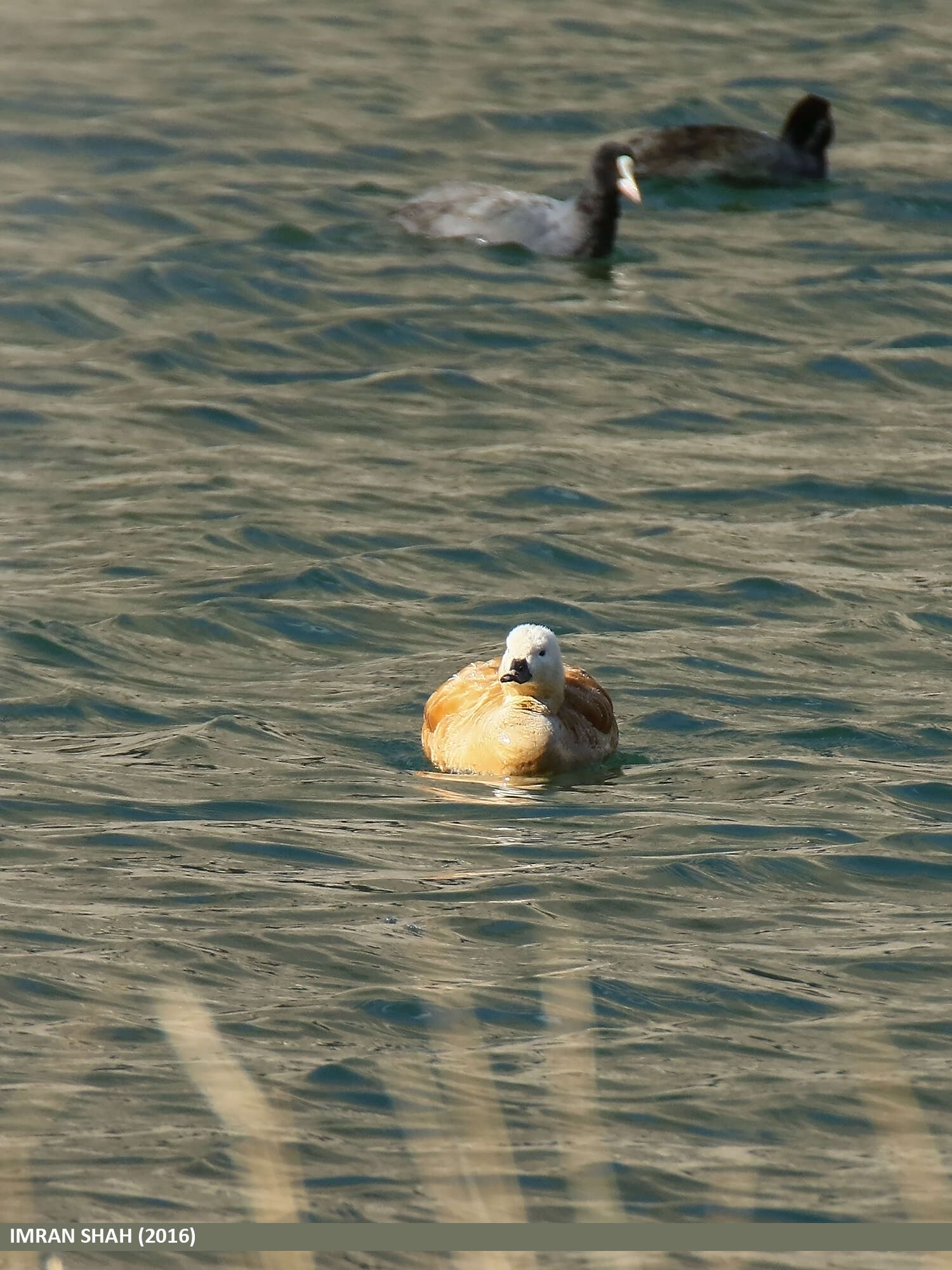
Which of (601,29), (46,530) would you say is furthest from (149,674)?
(601,29)

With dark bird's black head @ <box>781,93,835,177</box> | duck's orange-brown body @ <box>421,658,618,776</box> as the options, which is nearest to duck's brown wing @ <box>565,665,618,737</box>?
duck's orange-brown body @ <box>421,658,618,776</box>

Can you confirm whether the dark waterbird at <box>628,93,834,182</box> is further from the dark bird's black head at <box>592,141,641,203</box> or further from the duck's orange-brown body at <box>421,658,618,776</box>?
the duck's orange-brown body at <box>421,658,618,776</box>

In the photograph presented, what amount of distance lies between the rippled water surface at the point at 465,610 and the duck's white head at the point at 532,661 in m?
0.53

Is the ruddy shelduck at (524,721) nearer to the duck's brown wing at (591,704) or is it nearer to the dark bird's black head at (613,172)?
the duck's brown wing at (591,704)

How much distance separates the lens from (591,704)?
11.0 m

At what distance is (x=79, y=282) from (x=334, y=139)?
4.92 meters

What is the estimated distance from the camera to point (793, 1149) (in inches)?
251

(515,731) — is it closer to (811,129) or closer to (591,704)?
(591,704)

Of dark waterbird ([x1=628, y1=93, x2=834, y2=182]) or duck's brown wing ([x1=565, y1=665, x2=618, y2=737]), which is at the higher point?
dark waterbird ([x1=628, y1=93, x2=834, y2=182])

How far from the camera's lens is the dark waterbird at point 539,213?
19.8 m

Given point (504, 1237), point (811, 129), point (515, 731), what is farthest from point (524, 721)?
point (811, 129)

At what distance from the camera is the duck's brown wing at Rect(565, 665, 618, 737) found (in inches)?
432

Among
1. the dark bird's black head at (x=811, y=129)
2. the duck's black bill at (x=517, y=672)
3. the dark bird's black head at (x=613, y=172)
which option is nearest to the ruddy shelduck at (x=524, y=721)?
the duck's black bill at (x=517, y=672)

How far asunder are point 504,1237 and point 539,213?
15428 millimetres
